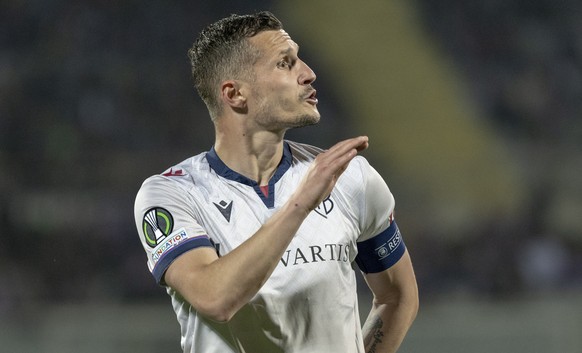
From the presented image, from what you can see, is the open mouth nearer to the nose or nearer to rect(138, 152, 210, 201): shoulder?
the nose

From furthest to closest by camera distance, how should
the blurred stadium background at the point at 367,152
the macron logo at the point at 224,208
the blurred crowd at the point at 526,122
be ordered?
1. the blurred crowd at the point at 526,122
2. the blurred stadium background at the point at 367,152
3. the macron logo at the point at 224,208

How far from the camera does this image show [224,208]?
241 centimetres

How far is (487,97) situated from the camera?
324 inches

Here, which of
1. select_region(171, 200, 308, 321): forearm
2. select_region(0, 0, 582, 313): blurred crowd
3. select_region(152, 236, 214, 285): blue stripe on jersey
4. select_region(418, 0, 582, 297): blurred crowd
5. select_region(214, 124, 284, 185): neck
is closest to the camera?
select_region(171, 200, 308, 321): forearm

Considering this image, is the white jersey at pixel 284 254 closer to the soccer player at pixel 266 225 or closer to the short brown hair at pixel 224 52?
the soccer player at pixel 266 225

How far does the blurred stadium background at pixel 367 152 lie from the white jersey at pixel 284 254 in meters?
3.40

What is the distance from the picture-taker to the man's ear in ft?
8.39

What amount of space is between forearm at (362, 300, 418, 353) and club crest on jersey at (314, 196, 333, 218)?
455 millimetres

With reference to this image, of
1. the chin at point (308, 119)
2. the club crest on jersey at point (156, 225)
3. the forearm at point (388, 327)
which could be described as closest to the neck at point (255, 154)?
the chin at point (308, 119)

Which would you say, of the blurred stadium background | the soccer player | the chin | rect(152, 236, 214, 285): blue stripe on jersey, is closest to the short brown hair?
the soccer player

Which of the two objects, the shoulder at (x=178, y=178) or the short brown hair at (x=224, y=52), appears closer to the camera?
the shoulder at (x=178, y=178)

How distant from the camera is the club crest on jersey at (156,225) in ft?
7.59

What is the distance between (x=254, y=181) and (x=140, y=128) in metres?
5.25

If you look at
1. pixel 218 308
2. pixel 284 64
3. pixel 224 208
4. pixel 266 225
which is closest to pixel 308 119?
pixel 284 64
